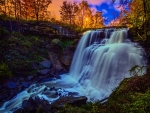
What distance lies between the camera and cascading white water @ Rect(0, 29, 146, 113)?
10430 mm

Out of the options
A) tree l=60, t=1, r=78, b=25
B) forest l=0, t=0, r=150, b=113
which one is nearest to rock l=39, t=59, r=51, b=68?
forest l=0, t=0, r=150, b=113

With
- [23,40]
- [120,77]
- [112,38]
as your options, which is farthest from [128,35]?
[23,40]

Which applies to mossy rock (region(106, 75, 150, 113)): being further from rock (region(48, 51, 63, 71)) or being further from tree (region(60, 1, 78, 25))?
tree (region(60, 1, 78, 25))

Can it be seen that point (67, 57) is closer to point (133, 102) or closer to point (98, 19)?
point (133, 102)

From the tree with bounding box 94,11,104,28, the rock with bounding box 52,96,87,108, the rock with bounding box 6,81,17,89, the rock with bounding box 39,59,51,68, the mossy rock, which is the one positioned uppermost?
the tree with bounding box 94,11,104,28

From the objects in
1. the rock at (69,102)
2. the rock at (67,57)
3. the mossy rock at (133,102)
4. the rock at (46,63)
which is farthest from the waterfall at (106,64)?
the mossy rock at (133,102)

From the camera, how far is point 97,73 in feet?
40.8

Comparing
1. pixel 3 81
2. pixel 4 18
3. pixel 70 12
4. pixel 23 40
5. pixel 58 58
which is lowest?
pixel 3 81

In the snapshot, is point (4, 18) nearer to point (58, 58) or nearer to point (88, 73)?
point (58, 58)

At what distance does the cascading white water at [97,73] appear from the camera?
1043 centimetres

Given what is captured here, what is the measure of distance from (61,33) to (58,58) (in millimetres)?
4481

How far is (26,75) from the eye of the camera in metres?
13.5

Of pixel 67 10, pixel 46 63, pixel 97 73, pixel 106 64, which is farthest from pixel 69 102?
pixel 67 10

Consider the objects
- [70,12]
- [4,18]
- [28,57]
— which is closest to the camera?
[28,57]
